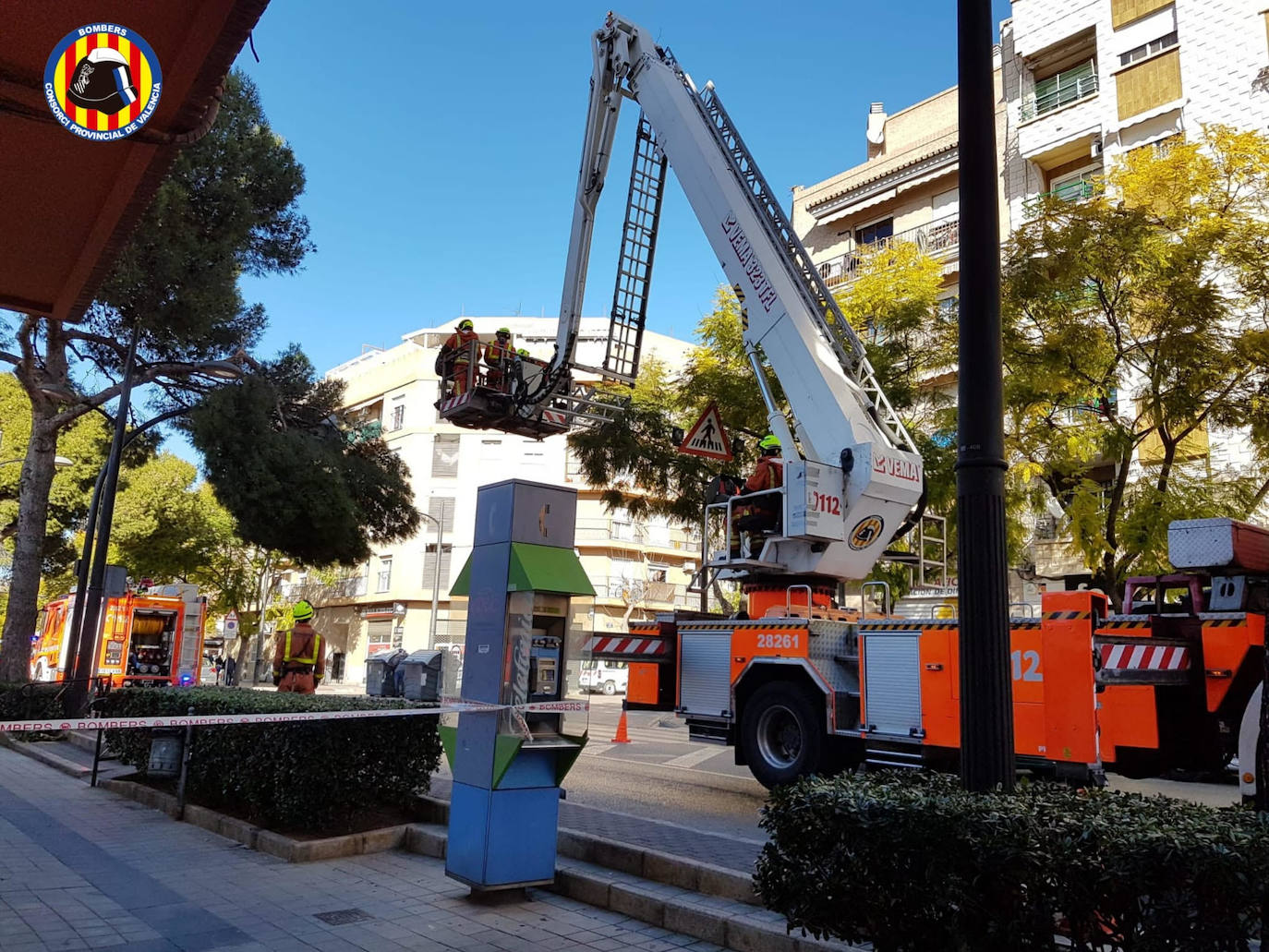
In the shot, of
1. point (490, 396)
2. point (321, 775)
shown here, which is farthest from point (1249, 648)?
point (490, 396)

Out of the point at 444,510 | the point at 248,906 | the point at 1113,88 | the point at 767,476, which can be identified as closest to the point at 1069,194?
the point at 1113,88

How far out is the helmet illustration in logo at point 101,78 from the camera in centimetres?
418

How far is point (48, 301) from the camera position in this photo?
677 centimetres

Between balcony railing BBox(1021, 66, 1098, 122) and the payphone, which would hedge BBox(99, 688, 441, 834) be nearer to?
the payphone

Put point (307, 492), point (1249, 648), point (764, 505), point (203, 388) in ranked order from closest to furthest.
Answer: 1. point (1249, 648)
2. point (764, 505)
3. point (307, 492)
4. point (203, 388)

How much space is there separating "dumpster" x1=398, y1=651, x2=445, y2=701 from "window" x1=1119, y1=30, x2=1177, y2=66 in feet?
74.9

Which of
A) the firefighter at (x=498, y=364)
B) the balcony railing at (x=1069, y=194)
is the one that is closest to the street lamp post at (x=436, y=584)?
the balcony railing at (x=1069, y=194)

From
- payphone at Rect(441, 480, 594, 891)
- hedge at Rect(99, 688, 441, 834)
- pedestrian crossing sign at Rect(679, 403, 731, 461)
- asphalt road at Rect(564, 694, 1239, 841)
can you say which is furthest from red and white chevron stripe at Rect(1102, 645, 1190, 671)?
pedestrian crossing sign at Rect(679, 403, 731, 461)

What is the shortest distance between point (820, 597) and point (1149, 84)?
67.6ft

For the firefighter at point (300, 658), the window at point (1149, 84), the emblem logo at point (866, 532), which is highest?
the window at point (1149, 84)

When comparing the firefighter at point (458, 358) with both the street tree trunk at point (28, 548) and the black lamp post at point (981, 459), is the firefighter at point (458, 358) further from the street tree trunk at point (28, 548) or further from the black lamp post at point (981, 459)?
the black lamp post at point (981, 459)

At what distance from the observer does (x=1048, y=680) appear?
7.38 m

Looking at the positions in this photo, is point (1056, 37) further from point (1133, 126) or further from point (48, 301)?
point (48, 301)

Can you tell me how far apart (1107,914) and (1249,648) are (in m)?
5.38
